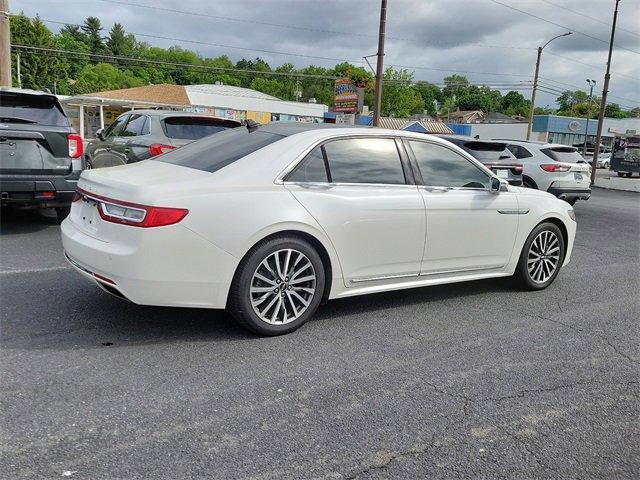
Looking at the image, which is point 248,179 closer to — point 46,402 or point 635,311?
point 46,402

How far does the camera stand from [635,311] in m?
5.49

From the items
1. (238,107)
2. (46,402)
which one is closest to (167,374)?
(46,402)

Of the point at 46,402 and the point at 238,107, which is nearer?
the point at 46,402

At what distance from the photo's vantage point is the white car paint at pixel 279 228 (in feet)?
12.4

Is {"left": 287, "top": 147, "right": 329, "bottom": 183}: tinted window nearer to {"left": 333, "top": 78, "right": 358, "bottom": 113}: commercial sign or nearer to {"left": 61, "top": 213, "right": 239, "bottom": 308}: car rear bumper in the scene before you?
{"left": 61, "top": 213, "right": 239, "bottom": 308}: car rear bumper

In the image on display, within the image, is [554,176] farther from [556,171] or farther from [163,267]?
[163,267]

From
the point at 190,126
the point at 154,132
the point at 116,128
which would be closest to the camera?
the point at 154,132

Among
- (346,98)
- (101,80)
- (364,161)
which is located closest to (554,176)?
(364,161)

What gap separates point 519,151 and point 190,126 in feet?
27.1

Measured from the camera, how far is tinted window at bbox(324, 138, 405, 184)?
460 centimetres

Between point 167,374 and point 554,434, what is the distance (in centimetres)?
225

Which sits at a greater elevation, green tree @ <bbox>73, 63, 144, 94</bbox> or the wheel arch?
green tree @ <bbox>73, 63, 144, 94</bbox>

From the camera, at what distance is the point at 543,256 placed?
594cm

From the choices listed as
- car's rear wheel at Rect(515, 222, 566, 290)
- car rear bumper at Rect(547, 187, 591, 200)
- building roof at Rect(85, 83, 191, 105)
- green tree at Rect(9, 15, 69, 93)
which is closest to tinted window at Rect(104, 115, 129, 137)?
car's rear wheel at Rect(515, 222, 566, 290)
